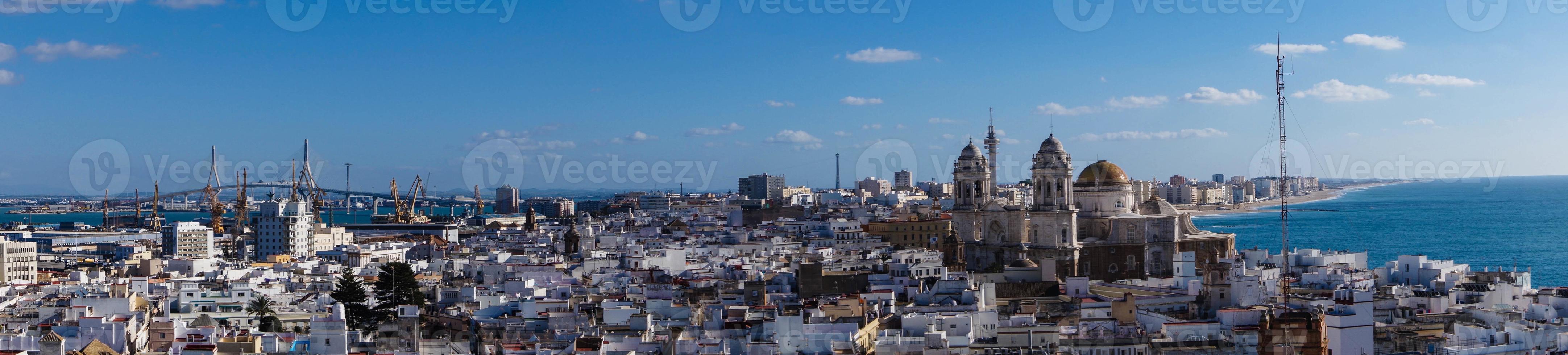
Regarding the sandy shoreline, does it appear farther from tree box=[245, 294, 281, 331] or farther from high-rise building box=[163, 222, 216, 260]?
tree box=[245, 294, 281, 331]

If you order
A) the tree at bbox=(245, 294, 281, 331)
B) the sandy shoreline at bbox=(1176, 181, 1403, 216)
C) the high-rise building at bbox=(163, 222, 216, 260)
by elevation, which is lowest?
the tree at bbox=(245, 294, 281, 331)

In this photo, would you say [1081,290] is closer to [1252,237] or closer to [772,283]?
[772,283]

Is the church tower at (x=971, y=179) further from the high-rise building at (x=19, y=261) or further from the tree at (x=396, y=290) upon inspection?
the high-rise building at (x=19, y=261)

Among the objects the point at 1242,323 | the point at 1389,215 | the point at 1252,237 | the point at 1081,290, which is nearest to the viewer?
the point at 1242,323

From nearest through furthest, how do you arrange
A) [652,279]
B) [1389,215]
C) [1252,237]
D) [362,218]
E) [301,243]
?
[652,279] → [301,243] → [1252,237] → [1389,215] → [362,218]

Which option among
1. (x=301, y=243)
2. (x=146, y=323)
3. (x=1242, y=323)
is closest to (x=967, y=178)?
(x=1242, y=323)

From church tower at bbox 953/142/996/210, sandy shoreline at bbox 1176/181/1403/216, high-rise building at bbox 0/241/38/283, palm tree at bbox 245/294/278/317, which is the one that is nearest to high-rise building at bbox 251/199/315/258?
high-rise building at bbox 0/241/38/283
